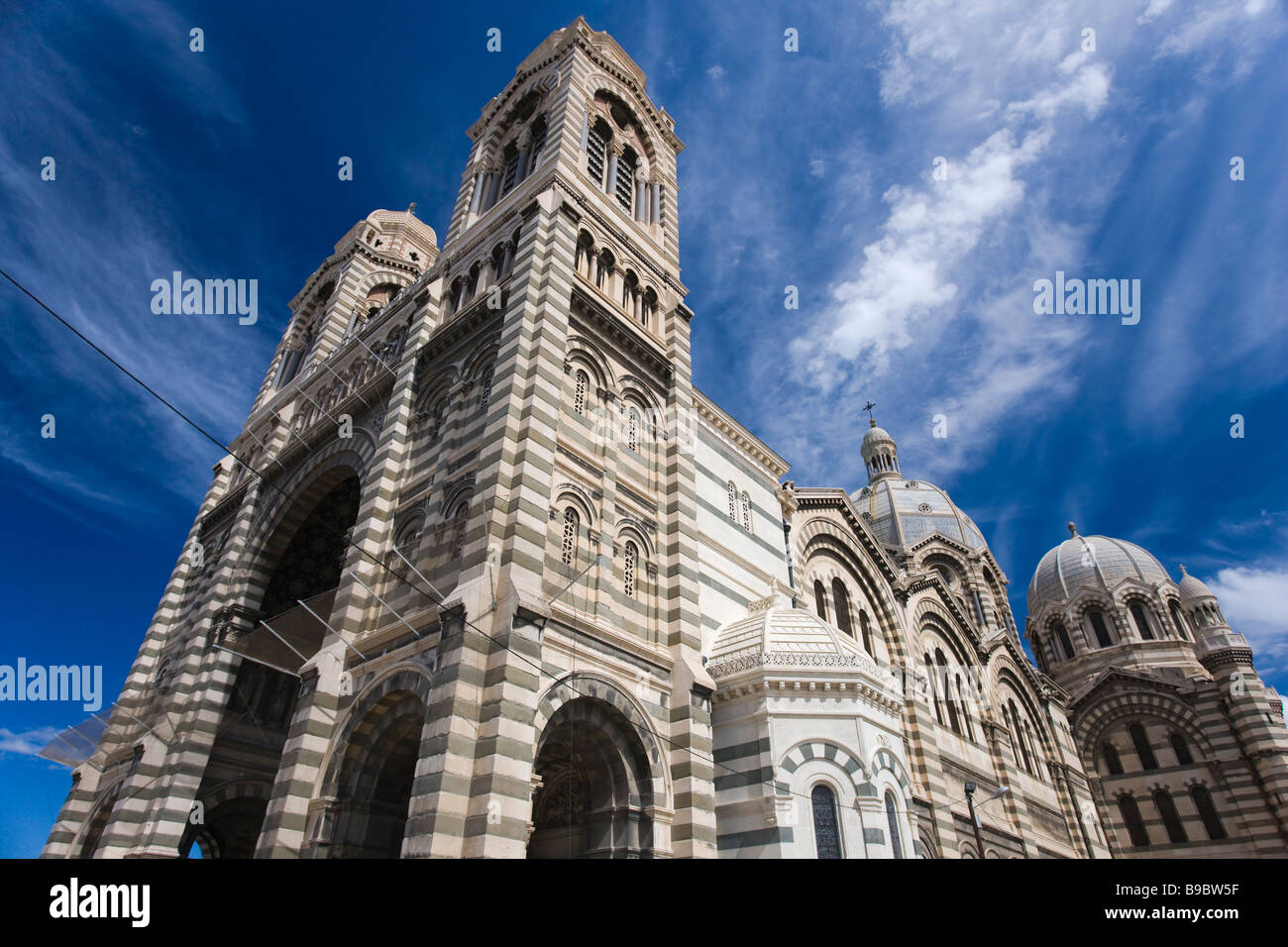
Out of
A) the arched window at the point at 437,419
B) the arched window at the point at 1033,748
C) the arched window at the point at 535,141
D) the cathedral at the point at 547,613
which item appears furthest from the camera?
the arched window at the point at 1033,748

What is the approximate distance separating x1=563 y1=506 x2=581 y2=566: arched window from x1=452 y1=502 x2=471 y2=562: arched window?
75.7 inches

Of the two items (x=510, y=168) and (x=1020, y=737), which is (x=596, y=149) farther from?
(x=1020, y=737)

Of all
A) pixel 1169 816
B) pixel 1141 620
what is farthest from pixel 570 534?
pixel 1141 620

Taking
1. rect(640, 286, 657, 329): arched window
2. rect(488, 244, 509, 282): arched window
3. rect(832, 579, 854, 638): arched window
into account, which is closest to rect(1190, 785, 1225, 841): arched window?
rect(832, 579, 854, 638): arched window

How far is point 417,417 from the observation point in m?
17.6

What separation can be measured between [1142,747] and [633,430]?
36.9m

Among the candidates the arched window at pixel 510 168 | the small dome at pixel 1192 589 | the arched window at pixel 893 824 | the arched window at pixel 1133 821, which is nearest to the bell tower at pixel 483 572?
the arched window at pixel 510 168

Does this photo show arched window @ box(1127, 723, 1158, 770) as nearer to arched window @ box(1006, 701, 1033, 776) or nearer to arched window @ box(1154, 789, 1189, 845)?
arched window @ box(1154, 789, 1189, 845)

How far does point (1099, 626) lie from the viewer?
47.0 meters

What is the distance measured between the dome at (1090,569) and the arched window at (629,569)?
4496 centimetres

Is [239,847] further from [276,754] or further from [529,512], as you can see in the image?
[529,512]

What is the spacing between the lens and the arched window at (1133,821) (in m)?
35.2

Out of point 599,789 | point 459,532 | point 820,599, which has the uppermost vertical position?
point 820,599

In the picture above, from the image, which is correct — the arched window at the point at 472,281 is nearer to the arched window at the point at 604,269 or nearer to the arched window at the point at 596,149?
the arched window at the point at 604,269
